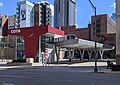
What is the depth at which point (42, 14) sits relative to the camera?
619 feet

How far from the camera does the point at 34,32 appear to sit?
6150 centimetres

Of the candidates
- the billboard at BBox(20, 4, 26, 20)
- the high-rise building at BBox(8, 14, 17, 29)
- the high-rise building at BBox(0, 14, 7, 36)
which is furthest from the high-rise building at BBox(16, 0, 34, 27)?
the high-rise building at BBox(0, 14, 7, 36)

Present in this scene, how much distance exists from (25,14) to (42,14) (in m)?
11.9

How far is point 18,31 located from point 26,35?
2.54 m

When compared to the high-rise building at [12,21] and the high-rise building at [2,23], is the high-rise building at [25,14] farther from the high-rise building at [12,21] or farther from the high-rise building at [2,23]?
the high-rise building at [2,23]

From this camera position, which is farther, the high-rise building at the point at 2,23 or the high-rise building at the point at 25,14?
the high-rise building at the point at 25,14

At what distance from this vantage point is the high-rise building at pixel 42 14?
609 feet

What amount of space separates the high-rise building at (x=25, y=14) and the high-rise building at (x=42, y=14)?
13.8ft

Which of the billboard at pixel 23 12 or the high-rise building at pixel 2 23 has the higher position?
the billboard at pixel 23 12

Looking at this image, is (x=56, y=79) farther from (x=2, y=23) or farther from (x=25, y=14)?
(x=25, y=14)

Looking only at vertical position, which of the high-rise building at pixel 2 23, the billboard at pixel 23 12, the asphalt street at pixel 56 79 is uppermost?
the billboard at pixel 23 12

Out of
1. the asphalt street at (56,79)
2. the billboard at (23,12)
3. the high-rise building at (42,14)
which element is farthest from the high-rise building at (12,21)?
the asphalt street at (56,79)

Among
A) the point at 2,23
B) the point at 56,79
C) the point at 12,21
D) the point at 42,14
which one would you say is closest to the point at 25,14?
the point at 12,21

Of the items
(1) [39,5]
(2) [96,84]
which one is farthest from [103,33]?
(2) [96,84]
